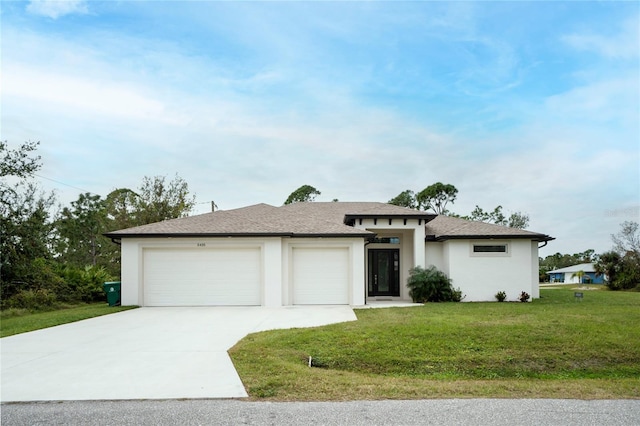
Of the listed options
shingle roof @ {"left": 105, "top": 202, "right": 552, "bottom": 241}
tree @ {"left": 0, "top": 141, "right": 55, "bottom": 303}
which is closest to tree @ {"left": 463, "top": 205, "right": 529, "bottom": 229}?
shingle roof @ {"left": 105, "top": 202, "right": 552, "bottom": 241}

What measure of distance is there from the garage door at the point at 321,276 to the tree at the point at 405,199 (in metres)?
28.0

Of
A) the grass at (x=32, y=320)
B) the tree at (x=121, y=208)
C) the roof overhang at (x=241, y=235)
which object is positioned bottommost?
the grass at (x=32, y=320)

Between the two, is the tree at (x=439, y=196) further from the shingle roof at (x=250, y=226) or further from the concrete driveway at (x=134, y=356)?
the concrete driveway at (x=134, y=356)

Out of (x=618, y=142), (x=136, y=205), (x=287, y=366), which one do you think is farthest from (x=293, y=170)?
(x=287, y=366)

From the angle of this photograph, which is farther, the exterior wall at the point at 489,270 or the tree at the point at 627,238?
the tree at the point at 627,238

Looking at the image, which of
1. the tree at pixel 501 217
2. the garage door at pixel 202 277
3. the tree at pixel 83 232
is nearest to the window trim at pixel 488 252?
the garage door at pixel 202 277

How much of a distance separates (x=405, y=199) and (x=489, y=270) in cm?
2636

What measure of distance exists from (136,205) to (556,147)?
24180mm

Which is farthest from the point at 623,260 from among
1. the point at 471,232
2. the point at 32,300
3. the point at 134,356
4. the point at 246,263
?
the point at 32,300

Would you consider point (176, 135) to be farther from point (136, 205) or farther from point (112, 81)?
point (136, 205)

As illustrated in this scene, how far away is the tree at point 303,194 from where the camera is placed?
3834 cm

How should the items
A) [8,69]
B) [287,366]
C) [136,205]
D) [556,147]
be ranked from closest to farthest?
1. [287,366]
2. [8,69]
3. [556,147]
4. [136,205]

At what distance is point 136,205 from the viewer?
28.3 m

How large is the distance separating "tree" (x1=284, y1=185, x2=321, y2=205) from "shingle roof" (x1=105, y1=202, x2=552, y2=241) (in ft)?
57.2
